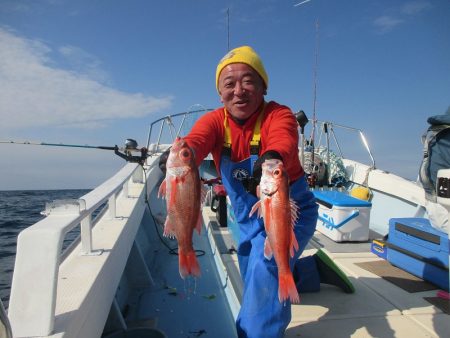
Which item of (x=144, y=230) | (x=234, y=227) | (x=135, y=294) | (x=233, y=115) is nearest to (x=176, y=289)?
(x=135, y=294)

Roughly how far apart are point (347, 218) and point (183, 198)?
403 cm

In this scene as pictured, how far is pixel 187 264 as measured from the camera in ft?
6.64

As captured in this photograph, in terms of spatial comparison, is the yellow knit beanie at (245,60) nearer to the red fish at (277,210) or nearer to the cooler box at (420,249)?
the red fish at (277,210)

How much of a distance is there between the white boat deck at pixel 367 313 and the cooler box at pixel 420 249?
0.26 meters

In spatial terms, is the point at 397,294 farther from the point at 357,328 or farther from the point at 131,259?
the point at 131,259

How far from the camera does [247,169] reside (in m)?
2.83

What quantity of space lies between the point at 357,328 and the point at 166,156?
7.61 ft

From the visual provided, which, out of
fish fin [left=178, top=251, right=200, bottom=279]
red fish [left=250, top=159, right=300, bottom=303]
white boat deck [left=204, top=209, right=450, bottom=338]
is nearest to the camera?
red fish [left=250, top=159, right=300, bottom=303]

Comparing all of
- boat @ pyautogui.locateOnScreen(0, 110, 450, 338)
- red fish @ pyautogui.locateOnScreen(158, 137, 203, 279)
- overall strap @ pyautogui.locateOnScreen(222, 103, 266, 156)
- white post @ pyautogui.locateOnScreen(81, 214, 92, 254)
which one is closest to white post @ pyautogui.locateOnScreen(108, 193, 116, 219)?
boat @ pyautogui.locateOnScreen(0, 110, 450, 338)

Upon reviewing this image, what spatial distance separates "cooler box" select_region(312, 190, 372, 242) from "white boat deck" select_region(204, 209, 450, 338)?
129cm

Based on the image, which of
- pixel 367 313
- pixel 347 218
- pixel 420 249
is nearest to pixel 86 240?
pixel 367 313

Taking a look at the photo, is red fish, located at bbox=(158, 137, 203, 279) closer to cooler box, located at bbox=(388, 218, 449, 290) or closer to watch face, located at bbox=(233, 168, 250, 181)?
watch face, located at bbox=(233, 168, 250, 181)

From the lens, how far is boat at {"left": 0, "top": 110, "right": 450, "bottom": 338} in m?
1.50

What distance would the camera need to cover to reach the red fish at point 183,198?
1968 millimetres
